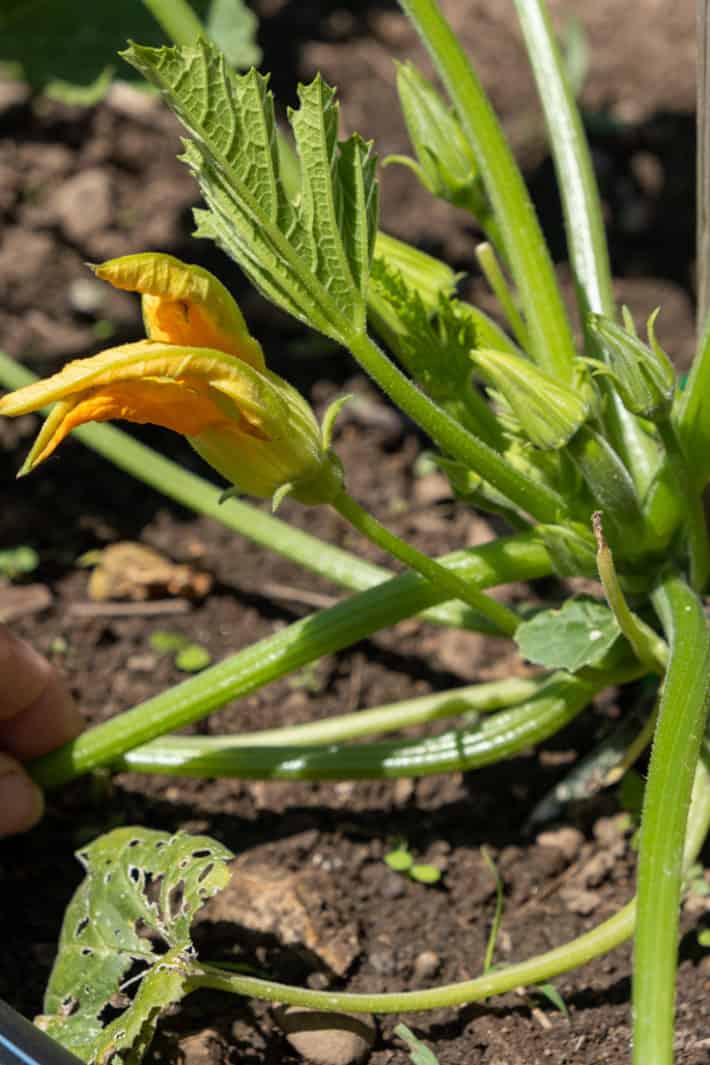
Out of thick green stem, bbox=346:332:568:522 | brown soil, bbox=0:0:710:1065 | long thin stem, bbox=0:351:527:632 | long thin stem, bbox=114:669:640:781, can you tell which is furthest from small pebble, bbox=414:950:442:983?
thick green stem, bbox=346:332:568:522

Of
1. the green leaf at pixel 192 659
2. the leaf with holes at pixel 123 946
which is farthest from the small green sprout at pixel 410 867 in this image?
the green leaf at pixel 192 659

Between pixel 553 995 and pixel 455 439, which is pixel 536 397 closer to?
pixel 455 439

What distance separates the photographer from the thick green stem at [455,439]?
1578 millimetres

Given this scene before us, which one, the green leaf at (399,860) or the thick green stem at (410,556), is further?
the green leaf at (399,860)

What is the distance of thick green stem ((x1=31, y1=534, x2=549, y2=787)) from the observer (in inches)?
70.4

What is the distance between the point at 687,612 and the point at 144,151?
Result: 2.15 metres

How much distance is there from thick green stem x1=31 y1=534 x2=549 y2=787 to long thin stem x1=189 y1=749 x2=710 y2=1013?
361mm

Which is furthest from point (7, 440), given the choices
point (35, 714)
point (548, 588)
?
point (548, 588)

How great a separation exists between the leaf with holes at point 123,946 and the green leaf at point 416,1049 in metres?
0.30

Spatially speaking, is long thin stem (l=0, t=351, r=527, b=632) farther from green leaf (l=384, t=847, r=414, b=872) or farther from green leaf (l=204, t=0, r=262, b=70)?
green leaf (l=204, t=0, r=262, b=70)

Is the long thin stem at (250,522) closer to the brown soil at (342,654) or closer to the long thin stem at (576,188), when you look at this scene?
the brown soil at (342,654)

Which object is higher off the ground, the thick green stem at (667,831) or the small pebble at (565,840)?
the thick green stem at (667,831)

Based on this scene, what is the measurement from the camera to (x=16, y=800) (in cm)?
190

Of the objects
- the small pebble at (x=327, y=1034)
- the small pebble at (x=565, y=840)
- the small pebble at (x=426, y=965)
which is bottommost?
the small pebble at (x=426, y=965)
